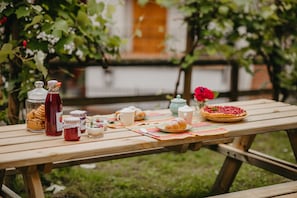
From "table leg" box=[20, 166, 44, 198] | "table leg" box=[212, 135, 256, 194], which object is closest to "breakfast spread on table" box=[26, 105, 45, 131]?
"table leg" box=[20, 166, 44, 198]

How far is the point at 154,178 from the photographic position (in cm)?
396

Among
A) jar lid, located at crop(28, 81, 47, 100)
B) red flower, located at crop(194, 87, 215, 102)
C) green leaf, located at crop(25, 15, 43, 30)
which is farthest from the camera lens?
green leaf, located at crop(25, 15, 43, 30)

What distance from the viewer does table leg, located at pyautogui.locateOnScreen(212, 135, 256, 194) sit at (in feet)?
11.5

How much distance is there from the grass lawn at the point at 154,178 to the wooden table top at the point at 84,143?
105cm

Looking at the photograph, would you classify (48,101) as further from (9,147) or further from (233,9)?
(233,9)

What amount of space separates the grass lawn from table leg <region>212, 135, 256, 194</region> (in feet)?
0.37

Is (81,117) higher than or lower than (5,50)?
lower

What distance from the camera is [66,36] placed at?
3350 millimetres

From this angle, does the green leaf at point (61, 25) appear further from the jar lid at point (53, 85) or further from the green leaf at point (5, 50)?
the jar lid at point (53, 85)

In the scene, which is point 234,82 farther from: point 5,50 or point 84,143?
point 84,143

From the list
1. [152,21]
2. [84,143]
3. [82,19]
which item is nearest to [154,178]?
[82,19]

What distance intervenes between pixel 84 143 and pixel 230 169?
60.4 inches

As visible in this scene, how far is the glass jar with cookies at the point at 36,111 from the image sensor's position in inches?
97.1

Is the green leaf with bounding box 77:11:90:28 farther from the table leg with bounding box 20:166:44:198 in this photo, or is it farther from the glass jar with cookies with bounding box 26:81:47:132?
the table leg with bounding box 20:166:44:198
